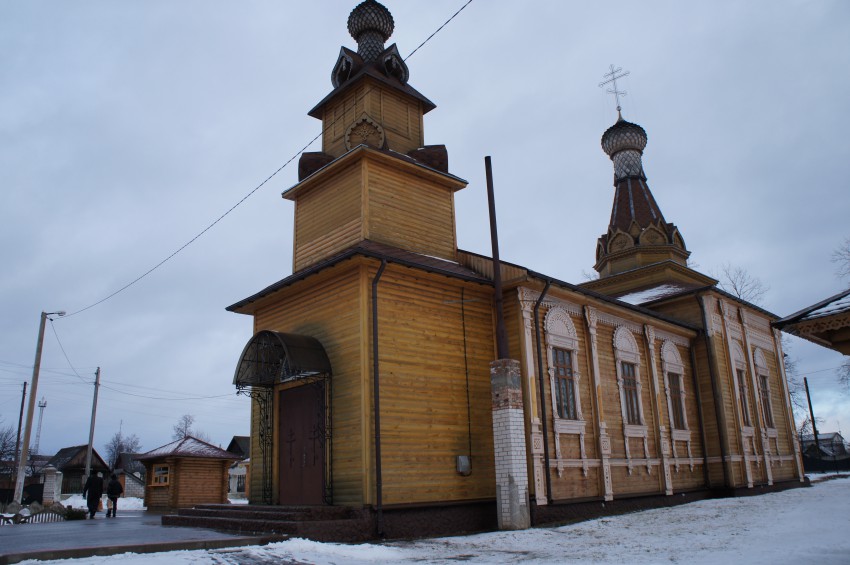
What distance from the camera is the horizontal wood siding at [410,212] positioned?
48.1ft

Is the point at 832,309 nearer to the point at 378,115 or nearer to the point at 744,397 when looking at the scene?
the point at 378,115

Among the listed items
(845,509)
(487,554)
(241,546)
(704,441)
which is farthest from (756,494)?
(241,546)

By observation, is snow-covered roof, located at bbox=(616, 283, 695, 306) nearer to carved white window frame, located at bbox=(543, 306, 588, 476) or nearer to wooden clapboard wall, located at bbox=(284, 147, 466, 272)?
carved white window frame, located at bbox=(543, 306, 588, 476)

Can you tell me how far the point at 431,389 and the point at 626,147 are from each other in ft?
61.2

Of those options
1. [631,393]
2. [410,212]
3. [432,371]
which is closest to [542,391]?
[432,371]

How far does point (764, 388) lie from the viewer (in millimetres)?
23000

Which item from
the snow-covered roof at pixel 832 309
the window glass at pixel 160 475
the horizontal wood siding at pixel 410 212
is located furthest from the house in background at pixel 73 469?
the snow-covered roof at pixel 832 309

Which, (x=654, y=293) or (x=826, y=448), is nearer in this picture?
(x=654, y=293)

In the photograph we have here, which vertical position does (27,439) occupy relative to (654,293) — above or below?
below

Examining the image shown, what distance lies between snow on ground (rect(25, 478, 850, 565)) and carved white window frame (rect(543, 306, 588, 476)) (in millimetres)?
1781

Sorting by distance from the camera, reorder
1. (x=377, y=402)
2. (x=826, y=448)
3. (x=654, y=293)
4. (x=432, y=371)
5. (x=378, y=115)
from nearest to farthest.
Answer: (x=377, y=402) → (x=432, y=371) → (x=378, y=115) → (x=654, y=293) → (x=826, y=448)

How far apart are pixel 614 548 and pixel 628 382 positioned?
8218 millimetres

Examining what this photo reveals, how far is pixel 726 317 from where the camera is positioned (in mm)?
21516

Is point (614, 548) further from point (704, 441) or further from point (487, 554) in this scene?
point (704, 441)
